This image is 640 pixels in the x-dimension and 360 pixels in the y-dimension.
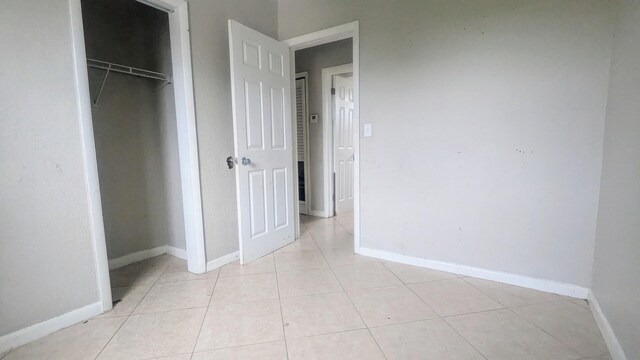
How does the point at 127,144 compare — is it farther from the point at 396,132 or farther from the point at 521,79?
the point at 521,79

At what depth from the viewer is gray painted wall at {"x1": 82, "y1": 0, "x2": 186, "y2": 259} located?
2.21 m

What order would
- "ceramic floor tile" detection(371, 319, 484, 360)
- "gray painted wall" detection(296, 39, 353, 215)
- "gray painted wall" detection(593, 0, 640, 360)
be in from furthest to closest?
"gray painted wall" detection(296, 39, 353, 215) < "ceramic floor tile" detection(371, 319, 484, 360) < "gray painted wall" detection(593, 0, 640, 360)

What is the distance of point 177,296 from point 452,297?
177cm

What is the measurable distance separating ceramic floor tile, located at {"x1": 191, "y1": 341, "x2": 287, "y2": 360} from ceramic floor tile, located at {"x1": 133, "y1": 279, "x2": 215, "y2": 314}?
469 mm

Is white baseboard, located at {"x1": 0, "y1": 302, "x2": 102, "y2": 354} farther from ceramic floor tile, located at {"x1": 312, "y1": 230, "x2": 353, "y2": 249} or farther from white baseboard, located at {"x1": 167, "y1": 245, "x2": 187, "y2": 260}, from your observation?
ceramic floor tile, located at {"x1": 312, "y1": 230, "x2": 353, "y2": 249}

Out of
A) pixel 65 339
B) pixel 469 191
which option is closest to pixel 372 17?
pixel 469 191

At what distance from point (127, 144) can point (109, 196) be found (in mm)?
445

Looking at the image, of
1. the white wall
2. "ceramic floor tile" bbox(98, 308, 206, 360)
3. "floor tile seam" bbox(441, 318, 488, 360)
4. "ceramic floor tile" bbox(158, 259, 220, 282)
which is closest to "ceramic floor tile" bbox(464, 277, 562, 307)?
the white wall

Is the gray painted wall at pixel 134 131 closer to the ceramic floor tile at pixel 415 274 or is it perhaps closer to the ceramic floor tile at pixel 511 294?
the ceramic floor tile at pixel 415 274

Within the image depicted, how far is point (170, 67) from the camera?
90.9 inches

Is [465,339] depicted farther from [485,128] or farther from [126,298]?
[126,298]

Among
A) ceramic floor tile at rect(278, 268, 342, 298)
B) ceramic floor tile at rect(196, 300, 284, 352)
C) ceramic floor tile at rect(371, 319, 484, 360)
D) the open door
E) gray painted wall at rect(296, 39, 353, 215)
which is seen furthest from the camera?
gray painted wall at rect(296, 39, 353, 215)

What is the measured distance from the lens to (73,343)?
1.41 m

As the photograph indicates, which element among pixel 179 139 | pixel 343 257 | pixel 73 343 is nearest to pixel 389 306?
pixel 343 257
